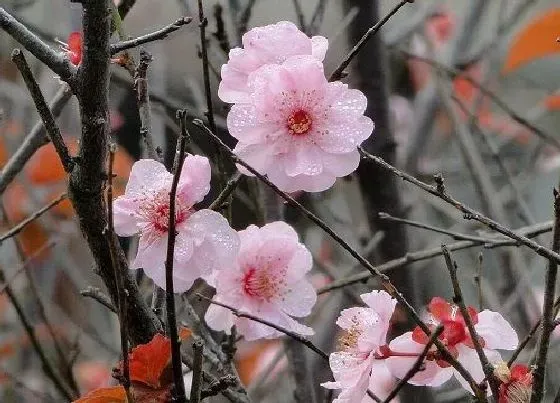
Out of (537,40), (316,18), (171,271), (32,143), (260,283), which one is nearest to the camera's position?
(171,271)

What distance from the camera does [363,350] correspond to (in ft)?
1.43

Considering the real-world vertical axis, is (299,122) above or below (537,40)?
below

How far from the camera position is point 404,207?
0.90 m

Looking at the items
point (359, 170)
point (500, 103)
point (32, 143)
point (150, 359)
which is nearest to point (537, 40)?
point (500, 103)

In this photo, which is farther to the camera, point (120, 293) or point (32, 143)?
point (32, 143)

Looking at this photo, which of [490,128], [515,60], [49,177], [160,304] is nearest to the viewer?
[160,304]

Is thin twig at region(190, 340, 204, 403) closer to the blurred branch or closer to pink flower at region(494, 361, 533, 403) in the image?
pink flower at region(494, 361, 533, 403)

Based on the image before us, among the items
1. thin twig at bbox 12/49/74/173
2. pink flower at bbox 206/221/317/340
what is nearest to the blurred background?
pink flower at bbox 206/221/317/340

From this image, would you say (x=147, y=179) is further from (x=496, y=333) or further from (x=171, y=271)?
(x=496, y=333)

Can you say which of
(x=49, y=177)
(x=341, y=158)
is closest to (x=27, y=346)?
(x=49, y=177)

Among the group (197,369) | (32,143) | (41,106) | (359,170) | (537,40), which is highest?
(537,40)

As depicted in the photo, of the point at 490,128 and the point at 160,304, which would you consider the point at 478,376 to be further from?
the point at 490,128

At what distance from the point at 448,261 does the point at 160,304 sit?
191 mm

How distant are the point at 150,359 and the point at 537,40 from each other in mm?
1161
